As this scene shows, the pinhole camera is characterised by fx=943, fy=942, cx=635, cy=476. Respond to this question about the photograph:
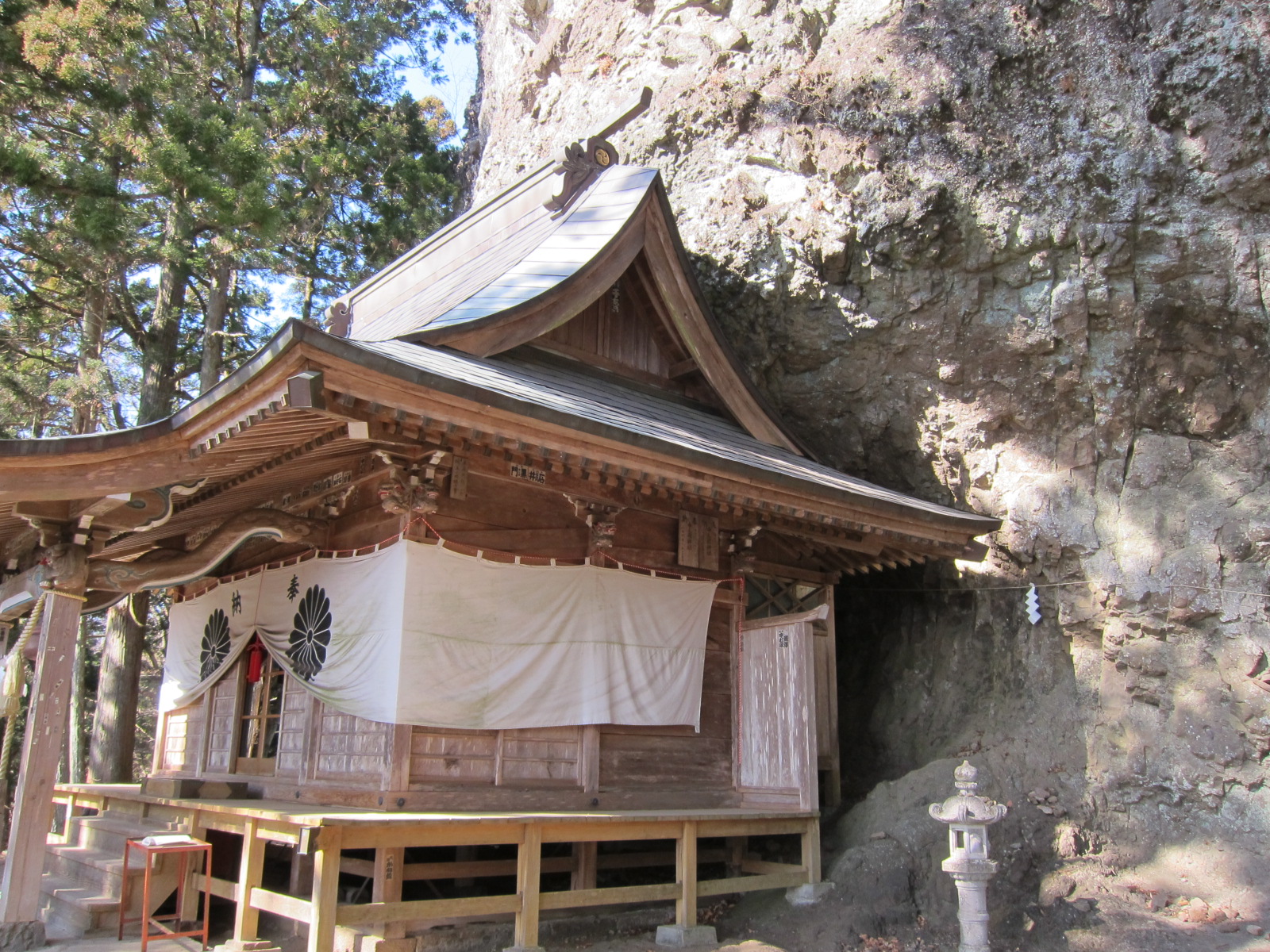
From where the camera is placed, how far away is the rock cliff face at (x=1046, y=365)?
26.1 feet

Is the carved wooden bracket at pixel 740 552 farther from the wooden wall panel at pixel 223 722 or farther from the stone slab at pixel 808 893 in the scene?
the wooden wall panel at pixel 223 722

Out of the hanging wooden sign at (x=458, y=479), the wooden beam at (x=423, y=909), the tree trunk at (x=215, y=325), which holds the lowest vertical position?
the wooden beam at (x=423, y=909)

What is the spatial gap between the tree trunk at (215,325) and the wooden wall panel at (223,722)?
254 inches

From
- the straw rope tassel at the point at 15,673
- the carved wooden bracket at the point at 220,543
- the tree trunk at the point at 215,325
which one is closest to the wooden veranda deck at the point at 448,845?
the straw rope tassel at the point at 15,673

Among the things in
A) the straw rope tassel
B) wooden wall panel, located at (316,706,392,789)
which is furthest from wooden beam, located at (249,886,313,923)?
the straw rope tassel

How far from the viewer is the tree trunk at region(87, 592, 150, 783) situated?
12.4m

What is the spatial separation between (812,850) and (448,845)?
10.6ft

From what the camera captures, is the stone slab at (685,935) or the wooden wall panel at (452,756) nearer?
the wooden wall panel at (452,756)

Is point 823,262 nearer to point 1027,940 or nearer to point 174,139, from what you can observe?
point 1027,940

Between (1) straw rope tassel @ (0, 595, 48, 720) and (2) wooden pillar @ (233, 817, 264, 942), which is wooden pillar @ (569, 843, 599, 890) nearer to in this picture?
(2) wooden pillar @ (233, 817, 264, 942)

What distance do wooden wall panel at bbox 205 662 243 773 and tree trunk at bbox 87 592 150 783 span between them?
4.02 metres

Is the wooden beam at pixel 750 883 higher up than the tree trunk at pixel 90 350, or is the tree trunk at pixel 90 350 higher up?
the tree trunk at pixel 90 350

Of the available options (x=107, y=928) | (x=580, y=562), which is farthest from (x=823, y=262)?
(x=107, y=928)

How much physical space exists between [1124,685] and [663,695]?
409 cm
